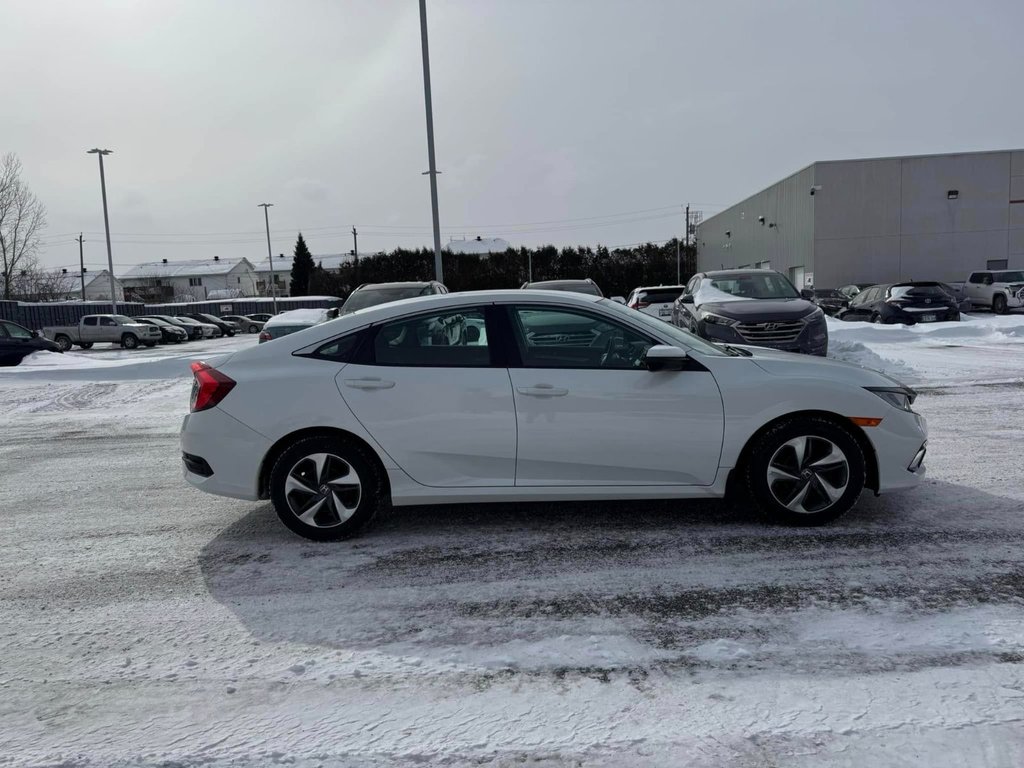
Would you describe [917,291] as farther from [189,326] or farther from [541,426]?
[189,326]

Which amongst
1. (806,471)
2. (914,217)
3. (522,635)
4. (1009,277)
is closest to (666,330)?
(806,471)

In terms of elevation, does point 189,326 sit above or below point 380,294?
below

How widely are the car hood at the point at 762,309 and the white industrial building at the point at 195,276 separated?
299 feet

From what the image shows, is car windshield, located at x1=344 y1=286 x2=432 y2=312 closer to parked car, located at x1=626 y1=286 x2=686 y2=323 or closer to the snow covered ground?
the snow covered ground

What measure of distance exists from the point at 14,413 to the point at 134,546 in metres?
8.06

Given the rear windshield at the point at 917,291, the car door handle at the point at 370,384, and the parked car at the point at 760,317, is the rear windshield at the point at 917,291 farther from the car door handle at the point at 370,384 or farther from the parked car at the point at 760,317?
the car door handle at the point at 370,384

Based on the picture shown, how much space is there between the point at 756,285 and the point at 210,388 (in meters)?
10.2

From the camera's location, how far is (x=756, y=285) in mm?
12297

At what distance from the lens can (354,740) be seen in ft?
8.23

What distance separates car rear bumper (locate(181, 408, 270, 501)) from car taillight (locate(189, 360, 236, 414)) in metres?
0.05

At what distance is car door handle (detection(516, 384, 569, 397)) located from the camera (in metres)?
4.26

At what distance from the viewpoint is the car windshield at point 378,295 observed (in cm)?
1153

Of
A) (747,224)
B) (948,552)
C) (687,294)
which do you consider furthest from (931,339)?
(747,224)

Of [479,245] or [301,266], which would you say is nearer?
[301,266]
